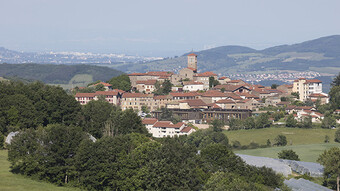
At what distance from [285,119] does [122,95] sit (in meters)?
30.4

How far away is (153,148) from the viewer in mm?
39531

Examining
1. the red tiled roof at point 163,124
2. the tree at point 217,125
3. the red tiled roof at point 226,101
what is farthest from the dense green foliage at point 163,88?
the tree at point 217,125

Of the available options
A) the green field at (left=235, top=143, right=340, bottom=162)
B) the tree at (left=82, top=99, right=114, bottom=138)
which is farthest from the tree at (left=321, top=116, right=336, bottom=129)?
the tree at (left=82, top=99, right=114, bottom=138)

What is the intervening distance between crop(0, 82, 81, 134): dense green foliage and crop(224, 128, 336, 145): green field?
31347 millimetres

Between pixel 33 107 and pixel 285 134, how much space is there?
44991 mm

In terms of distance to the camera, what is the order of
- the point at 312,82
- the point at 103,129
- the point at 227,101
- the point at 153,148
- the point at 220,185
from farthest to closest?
the point at 312,82 → the point at 227,101 → the point at 103,129 → the point at 153,148 → the point at 220,185

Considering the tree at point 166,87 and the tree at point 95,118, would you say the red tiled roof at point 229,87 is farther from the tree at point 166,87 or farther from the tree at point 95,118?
the tree at point 95,118

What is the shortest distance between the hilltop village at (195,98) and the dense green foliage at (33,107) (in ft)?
95.0

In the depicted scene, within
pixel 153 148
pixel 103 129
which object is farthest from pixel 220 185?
pixel 103 129

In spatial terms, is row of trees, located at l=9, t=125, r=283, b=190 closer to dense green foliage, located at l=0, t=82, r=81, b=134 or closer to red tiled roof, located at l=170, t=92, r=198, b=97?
dense green foliage, located at l=0, t=82, r=81, b=134

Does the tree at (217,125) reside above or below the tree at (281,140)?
above

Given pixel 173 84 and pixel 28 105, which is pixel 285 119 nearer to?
pixel 173 84

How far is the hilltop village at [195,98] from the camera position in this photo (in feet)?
314

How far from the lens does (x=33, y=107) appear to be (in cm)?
5434
